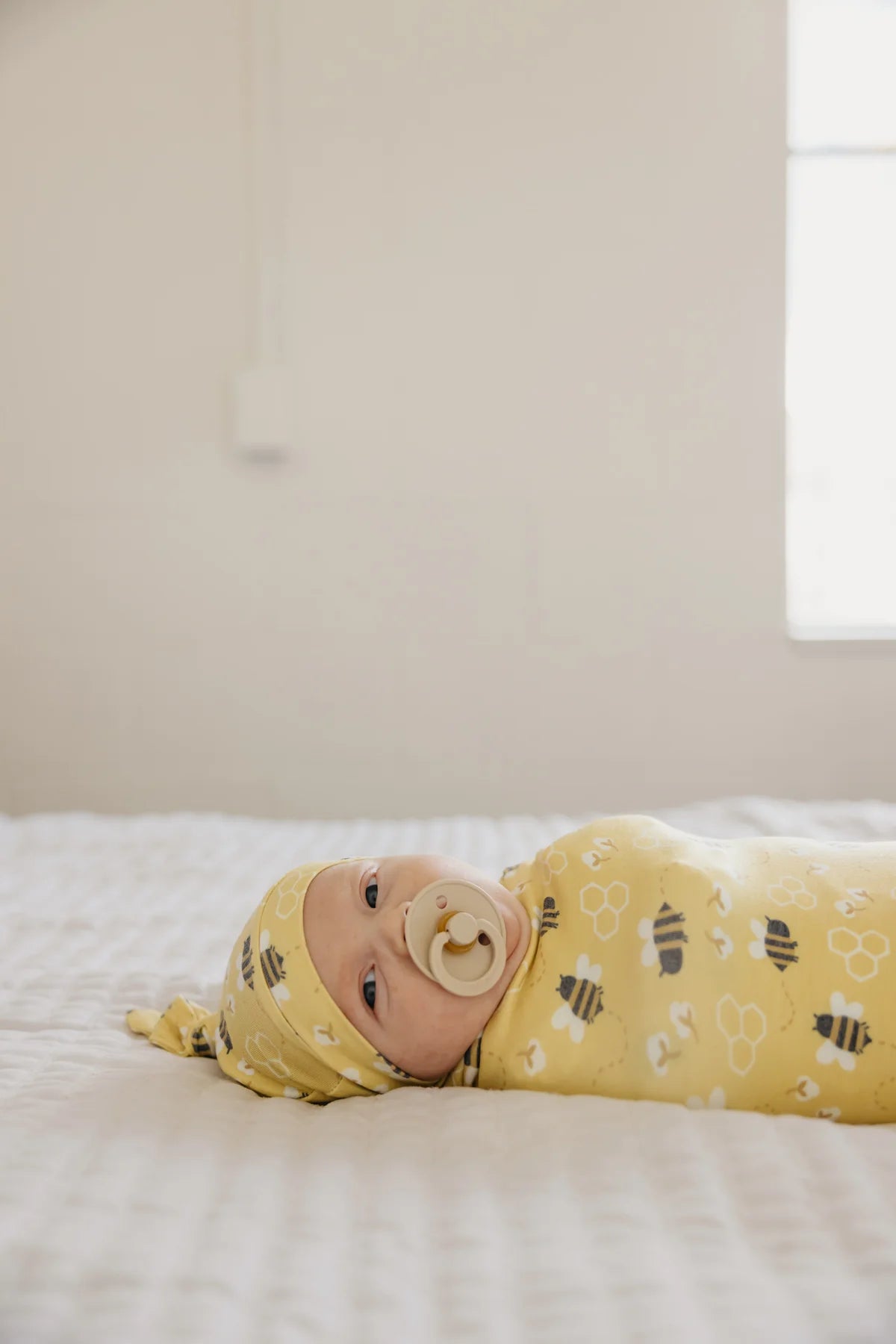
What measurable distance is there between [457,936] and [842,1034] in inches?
12.2

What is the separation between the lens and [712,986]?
0.87 m

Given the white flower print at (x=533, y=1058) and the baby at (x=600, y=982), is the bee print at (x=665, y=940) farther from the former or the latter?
the white flower print at (x=533, y=1058)

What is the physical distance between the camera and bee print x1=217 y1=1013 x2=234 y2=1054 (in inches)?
39.2

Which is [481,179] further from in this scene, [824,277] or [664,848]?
[664,848]

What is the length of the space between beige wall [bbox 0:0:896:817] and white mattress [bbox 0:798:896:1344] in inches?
73.7

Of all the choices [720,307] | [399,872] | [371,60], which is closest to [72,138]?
[371,60]

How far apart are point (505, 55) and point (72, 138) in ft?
3.68

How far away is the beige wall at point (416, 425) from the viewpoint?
2771 millimetres

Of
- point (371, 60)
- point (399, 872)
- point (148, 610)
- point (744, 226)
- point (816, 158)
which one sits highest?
point (371, 60)

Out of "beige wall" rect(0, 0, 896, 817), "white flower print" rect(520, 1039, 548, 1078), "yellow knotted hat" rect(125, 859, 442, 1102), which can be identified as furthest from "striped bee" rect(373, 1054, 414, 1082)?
"beige wall" rect(0, 0, 896, 817)

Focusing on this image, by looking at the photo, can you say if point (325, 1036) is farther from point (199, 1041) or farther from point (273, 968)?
point (199, 1041)

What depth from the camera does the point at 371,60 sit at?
9.06 ft

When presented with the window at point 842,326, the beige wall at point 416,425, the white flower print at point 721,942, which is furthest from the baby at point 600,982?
the window at point 842,326

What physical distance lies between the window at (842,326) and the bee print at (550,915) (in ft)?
6.73
